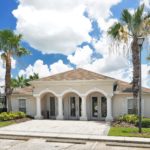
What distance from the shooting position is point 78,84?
993 inches

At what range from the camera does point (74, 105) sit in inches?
1064

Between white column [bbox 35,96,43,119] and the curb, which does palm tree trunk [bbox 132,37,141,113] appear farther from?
white column [bbox 35,96,43,119]

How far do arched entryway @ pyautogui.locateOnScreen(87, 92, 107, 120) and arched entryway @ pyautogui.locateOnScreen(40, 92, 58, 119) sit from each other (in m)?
3.83

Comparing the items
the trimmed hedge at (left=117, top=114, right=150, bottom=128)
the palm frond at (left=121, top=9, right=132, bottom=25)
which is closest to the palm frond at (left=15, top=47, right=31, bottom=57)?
the palm frond at (left=121, top=9, right=132, bottom=25)

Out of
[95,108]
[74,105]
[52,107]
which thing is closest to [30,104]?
[52,107]

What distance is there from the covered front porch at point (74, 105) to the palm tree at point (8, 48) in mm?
3776

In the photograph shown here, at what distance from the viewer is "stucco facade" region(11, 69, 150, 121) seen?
24400 millimetres

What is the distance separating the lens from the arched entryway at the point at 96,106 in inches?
1024

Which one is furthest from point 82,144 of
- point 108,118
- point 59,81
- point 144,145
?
point 59,81

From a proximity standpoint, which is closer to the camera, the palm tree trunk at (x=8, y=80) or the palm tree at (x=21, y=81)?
the palm tree trunk at (x=8, y=80)

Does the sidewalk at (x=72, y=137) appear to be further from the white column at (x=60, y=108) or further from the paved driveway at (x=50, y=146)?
the white column at (x=60, y=108)

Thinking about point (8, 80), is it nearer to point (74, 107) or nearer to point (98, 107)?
point (74, 107)

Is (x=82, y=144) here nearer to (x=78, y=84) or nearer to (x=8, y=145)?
(x=8, y=145)

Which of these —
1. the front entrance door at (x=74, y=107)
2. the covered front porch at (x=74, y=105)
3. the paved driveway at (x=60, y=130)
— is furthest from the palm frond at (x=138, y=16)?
the front entrance door at (x=74, y=107)
